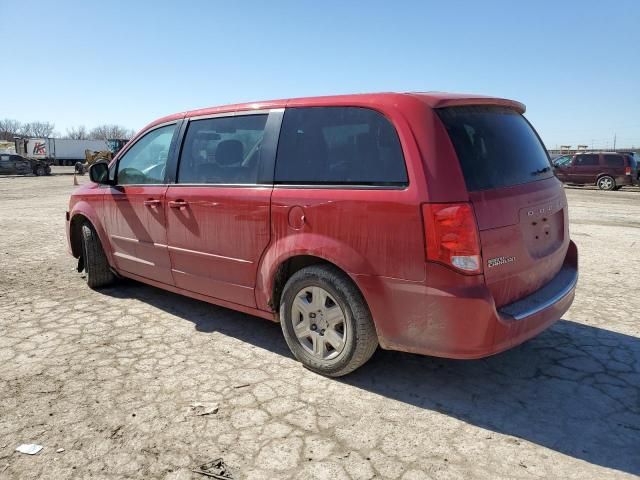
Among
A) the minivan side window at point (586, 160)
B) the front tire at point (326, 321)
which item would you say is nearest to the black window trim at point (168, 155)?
the front tire at point (326, 321)

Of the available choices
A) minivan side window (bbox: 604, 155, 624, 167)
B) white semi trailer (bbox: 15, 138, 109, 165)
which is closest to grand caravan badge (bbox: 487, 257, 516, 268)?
minivan side window (bbox: 604, 155, 624, 167)

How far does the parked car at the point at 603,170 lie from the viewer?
896 inches

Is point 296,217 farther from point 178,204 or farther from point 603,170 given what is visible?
point 603,170

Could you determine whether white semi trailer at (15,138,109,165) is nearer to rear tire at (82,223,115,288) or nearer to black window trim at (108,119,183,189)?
rear tire at (82,223,115,288)

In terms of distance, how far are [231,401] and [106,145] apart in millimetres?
57026

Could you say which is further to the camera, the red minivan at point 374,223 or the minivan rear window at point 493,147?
the minivan rear window at point 493,147

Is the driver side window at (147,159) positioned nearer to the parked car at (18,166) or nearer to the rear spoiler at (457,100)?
the rear spoiler at (457,100)

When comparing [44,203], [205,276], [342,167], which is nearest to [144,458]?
[205,276]

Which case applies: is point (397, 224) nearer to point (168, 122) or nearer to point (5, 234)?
point (168, 122)

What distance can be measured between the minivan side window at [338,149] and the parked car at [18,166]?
128ft

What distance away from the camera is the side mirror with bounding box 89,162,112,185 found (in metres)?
4.88

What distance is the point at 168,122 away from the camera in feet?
14.8

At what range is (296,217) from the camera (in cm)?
326

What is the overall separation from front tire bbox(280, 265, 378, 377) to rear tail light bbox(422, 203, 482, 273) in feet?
2.06
